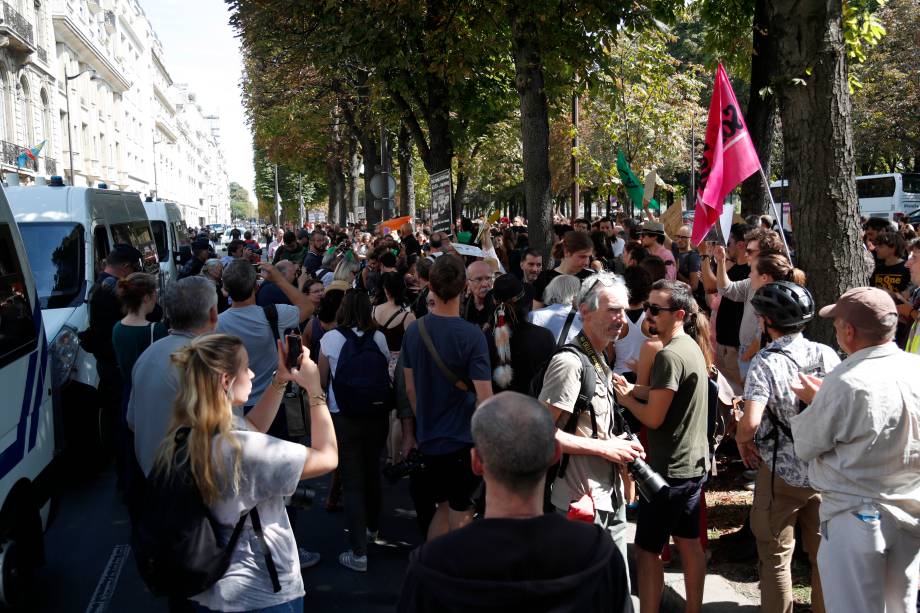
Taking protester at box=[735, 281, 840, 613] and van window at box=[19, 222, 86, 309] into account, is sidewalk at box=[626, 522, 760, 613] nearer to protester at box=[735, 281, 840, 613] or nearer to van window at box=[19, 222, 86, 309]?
protester at box=[735, 281, 840, 613]

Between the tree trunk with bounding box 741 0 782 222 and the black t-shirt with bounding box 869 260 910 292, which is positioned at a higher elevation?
the tree trunk with bounding box 741 0 782 222

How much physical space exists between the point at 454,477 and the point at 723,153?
3.45 m

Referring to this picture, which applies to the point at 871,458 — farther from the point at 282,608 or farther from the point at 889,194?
the point at 889,194

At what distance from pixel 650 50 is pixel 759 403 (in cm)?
1588

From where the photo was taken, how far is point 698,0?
35.8 feet

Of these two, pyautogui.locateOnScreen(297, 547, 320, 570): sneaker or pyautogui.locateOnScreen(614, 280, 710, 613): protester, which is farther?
pyautogui.locateOnScreen(297, 547, 320, 570): sneaker

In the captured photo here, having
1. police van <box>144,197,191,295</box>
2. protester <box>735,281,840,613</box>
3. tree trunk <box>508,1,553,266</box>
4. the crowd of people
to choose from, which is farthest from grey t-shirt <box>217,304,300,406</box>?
police van <box>144,197,191,295</box>

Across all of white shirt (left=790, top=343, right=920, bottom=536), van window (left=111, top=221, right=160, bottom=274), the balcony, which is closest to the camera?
white shirt (left=790, top=343, right=920, bottom=536)

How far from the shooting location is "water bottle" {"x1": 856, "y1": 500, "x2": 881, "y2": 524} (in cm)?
314

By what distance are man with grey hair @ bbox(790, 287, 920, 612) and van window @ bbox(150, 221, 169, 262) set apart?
42.4ft

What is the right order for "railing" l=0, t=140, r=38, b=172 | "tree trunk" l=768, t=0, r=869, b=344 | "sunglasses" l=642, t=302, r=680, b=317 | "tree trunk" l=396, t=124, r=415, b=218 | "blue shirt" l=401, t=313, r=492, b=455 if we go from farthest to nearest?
"railing" l=0, t=140, r=38, b=172
"tree trunk" l=396, t=124, r=415, b=218
"tree trunk" l=768, t=0, r=869, b=344
"blue shirt" l=401, t=313, r=492, b=455
"sunglasses" l=642, t=302, r=680, b=317

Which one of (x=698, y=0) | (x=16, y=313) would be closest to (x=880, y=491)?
(x=16, y=313)

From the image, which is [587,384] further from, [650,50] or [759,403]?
[650,50]

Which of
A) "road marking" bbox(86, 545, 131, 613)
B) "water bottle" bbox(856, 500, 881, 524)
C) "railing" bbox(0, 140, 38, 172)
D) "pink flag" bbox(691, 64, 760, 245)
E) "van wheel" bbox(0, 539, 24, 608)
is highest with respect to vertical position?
"railing" bbox(0, 140, 38, 172)
